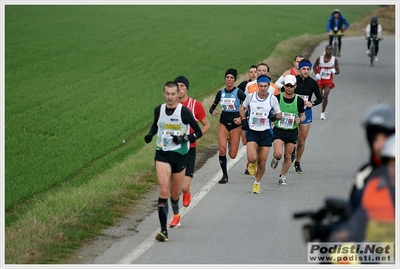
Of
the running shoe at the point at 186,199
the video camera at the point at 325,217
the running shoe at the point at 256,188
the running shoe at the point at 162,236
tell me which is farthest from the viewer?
the running shoe at the point at 256,188

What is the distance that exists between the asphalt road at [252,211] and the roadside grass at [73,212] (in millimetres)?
570

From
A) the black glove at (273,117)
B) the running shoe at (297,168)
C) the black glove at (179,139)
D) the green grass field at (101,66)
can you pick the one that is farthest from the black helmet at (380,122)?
the green grass field at (101,66)

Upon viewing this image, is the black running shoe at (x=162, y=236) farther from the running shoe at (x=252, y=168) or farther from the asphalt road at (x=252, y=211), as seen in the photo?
the running shoe at (x=252, y=168)

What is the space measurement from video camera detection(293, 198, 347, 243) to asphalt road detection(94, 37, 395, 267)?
366cm

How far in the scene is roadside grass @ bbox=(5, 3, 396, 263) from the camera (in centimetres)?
958

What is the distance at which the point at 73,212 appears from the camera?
11211 millimetres

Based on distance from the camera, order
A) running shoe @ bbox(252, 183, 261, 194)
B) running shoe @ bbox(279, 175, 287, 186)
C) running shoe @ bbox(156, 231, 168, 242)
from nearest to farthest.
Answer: running shoe @ bbox(156, 231, 168, 242) → running shoe @ bbox(252, 183, 261, 194) → running shoe @ bbox(279, 175, 287, 186)

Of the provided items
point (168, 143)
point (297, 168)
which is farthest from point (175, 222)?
point (297, 168)

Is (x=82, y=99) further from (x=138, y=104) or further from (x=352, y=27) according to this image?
(x=352, y=27)

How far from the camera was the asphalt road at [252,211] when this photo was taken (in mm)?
9586

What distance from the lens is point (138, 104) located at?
26.2 meters

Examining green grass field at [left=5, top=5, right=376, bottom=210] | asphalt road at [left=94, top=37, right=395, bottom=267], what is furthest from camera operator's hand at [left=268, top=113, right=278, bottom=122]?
green grass field at [left=5, top=5, right=376, bottom=210]

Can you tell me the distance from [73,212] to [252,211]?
2625 millimetres

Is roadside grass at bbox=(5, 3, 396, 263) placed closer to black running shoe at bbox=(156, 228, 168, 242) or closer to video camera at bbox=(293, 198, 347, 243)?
black running shoe at bbox=(156, 228, 168, 242)
